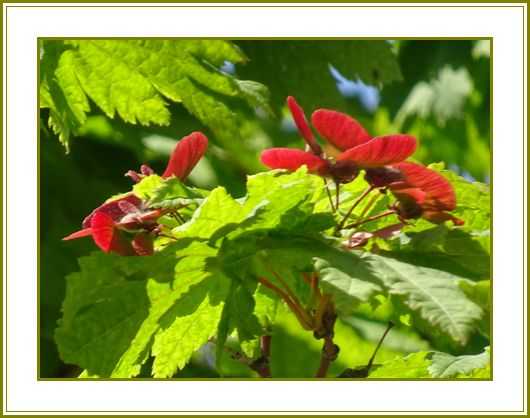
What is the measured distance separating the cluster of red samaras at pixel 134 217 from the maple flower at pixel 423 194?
0.30 metres

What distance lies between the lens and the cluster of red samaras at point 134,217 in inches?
67.1

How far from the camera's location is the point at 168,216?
5.90 ft

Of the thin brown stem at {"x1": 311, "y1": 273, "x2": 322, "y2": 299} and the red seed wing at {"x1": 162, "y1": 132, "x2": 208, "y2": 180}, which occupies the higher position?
the red seed wing at {"x1": 162, "y1": 132, "x2": 208, "y2": 180}

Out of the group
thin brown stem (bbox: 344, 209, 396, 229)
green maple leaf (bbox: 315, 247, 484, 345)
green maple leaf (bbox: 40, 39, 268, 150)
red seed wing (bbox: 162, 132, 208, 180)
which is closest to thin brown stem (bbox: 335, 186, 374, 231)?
thin brown stem (bbox: 344, 209, 396, 229)

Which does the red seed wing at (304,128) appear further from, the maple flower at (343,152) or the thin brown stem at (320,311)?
the thin brown stem at (320,311)

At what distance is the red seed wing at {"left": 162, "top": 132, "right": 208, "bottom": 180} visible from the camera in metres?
A: 1.76

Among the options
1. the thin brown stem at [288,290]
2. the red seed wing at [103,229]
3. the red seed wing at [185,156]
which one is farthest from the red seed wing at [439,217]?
the red seed wing at [103,229]

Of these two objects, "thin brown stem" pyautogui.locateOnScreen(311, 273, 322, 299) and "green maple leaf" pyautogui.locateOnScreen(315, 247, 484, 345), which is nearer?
"green maple leaf" pyautogui.locateOnScreen(315, 247, 484, 345)

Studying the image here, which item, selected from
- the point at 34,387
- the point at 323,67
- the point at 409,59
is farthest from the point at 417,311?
the point at 409,59

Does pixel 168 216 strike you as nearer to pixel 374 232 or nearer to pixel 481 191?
pixel 374 232

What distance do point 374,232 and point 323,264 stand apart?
170 mm

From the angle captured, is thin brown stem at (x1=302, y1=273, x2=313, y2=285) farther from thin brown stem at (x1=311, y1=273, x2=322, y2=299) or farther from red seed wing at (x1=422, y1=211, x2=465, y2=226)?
red seed wing at (x1=422, y1=211, x2=465, y2=226)

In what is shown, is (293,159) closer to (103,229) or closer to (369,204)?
(369,204)

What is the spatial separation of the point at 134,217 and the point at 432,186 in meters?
0.43
